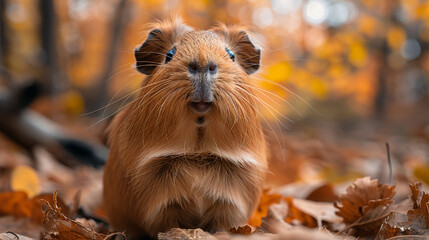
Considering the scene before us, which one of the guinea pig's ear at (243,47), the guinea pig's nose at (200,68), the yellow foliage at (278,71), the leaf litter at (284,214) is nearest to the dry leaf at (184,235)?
the leaf litter at (284,214)

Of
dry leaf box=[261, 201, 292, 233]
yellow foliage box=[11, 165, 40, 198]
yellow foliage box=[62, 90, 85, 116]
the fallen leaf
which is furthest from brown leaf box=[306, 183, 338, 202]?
yellow foliage box=[62, 90, 85, 116]

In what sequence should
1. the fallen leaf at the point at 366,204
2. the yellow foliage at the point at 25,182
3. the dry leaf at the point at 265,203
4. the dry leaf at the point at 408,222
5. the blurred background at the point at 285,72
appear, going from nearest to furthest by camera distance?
the dry leaf at the point at 408,222 → the fallen leaf at the point at 366,204 → the dry leaf at the point at 265,203 → the yellow foliage at the point at 25,182 → the blurred background at the point at 285,72

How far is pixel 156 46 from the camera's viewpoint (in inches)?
108

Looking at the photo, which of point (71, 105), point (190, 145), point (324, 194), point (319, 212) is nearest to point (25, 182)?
point (190, 145)

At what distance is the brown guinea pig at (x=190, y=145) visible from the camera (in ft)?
7.62

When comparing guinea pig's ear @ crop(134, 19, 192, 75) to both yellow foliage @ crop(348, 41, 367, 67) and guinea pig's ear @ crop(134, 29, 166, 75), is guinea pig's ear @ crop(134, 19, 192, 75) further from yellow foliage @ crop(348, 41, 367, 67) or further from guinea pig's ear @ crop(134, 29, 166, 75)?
yellow foliage @ crop(348, 41, 367, 67)

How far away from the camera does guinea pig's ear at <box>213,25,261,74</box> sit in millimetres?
2861

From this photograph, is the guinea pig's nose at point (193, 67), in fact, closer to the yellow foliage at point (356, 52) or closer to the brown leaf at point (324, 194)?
the brown leaf at point (324, 194)

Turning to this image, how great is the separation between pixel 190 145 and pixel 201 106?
0.26 meters

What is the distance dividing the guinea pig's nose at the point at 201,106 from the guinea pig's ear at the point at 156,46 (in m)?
0.54

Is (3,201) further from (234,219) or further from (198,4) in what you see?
(198,4)

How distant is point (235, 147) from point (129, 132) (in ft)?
2.21

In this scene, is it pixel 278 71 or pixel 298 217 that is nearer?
pixel 298 217

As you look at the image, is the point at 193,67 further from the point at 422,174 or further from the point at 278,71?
the point at 278,71
